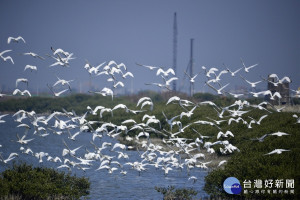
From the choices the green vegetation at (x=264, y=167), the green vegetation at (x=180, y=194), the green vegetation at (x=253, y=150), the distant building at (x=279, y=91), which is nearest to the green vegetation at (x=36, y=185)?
the green vegetation at (x=180, y=194)

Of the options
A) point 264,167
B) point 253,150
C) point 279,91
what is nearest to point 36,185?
point 264,167

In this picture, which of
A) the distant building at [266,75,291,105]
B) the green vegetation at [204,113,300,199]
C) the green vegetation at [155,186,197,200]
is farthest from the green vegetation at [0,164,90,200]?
the distant building at [266,75,291,105]

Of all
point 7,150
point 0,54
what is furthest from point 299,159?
point 7,150

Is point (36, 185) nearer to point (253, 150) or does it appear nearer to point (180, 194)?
point (180, 194)

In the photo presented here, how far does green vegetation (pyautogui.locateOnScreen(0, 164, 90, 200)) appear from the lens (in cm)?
2052

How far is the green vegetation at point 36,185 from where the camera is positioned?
20516 millimetres

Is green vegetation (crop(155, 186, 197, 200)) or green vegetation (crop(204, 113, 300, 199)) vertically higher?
green vegetation (crop(204, 113, 300, 199))

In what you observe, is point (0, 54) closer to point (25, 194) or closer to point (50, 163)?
point (25, 194)

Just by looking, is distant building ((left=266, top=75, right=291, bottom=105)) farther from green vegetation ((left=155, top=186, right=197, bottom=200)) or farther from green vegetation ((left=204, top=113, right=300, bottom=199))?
green vegetation ((left=155, top=186, right=197, bottom=200))

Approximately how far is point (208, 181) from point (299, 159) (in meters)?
4.21

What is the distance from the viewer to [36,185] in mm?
20703

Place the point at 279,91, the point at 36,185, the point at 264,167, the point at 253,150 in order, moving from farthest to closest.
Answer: the point at 279,91 → the point at 253,150 → the point at 264,167 → the point at 36,185

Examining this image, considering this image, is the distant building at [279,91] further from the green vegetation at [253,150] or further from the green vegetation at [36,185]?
the green vegetation at [36,185]

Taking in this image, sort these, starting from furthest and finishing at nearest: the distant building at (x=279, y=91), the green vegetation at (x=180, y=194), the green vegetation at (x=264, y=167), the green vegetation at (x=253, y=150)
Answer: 1. the distant building at (x=279, y=91)
2. the green vegetation at (x=180, y=194)
3. the green vegetation at (x=253, y=150)
4. the green vegetation at (x=264, y=167)
